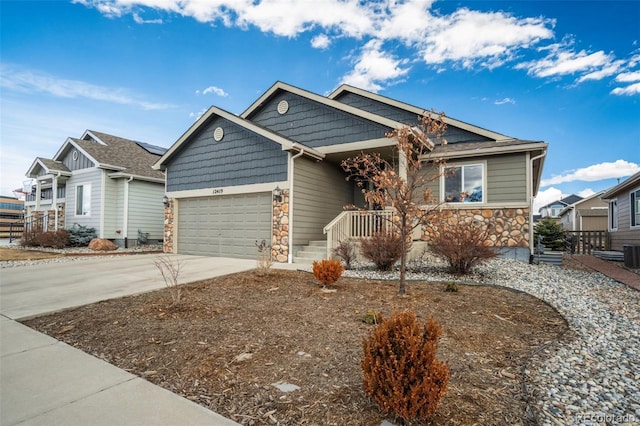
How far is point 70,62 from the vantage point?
12.3 m

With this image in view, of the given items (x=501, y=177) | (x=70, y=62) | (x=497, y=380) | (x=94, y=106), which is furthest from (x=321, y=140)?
(x=94, y=106)

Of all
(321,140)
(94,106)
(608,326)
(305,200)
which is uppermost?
(94,106)

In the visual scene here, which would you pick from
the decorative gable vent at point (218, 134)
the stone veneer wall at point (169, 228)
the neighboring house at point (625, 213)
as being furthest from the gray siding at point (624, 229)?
the stone veneer wall at point (169, 228)

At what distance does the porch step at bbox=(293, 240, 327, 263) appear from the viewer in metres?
9.76

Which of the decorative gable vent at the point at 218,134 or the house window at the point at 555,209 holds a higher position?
the decorative gable vent at the point at 218,134

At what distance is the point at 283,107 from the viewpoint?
1214 centimetres

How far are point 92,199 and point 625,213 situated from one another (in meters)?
25.4

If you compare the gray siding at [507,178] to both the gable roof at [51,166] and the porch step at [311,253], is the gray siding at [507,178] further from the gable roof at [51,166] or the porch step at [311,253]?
the gable roof at [51,166]

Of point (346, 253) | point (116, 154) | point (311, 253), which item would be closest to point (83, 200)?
point (116, 154)

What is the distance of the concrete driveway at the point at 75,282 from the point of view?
16.7 feet

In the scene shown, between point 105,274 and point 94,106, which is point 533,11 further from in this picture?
point 94,106

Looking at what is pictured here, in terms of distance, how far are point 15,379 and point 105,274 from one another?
18.9 ft

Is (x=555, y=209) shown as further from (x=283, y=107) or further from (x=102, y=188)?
(x=102, y=188)

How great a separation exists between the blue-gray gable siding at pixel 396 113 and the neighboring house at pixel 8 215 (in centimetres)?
2574
